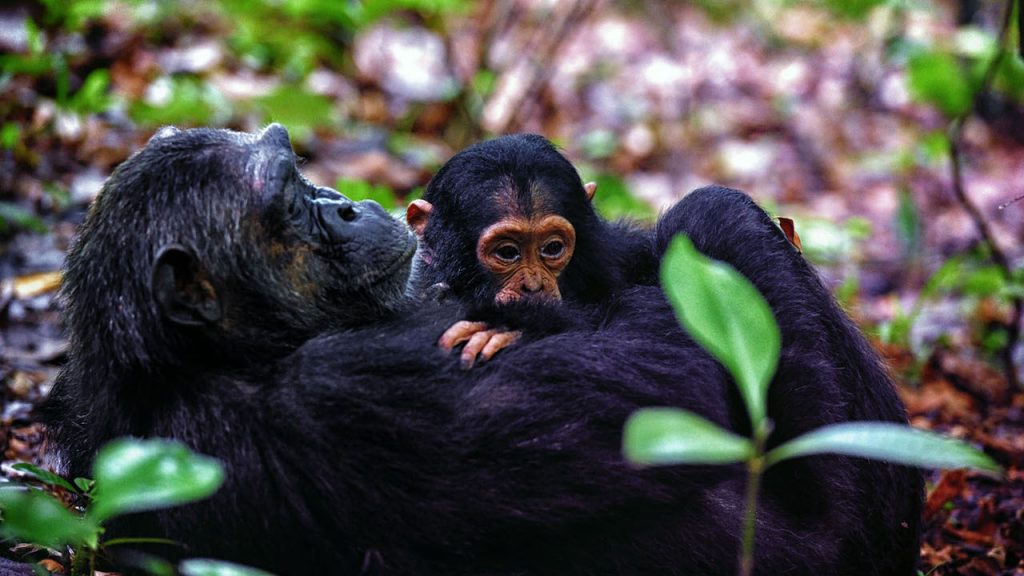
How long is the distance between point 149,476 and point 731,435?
1.23 m

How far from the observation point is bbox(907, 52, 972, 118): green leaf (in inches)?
374

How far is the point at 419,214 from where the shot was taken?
511 centimetres

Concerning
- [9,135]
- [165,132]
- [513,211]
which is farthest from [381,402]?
[9,135]

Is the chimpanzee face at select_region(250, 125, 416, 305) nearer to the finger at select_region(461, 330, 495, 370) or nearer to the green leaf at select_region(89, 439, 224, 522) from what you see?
the finger at select_region(461, 330, 495, 370)

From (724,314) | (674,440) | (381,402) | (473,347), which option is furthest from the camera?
(473,347)

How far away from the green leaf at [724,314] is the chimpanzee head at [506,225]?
2334 millimetres

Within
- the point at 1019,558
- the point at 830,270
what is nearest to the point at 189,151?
the point at 1019,558

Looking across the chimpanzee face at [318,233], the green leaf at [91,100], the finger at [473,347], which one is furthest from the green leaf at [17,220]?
the finger at [473,347]

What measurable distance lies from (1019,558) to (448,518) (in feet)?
8.99

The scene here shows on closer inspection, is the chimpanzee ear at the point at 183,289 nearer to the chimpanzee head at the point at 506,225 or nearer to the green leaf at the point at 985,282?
the chimpanzee head at the point at 506,225

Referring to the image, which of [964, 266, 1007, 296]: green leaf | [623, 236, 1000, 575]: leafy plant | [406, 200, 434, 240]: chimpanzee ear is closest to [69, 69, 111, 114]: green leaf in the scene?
[406, 200, 434, 240]: chimpanzee ear

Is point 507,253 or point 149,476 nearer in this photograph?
point 149,476

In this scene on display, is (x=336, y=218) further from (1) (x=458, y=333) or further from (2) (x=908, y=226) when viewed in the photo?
(2) (x=908, y=226)

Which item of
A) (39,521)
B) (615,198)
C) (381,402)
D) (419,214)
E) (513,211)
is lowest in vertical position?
(39,521)
